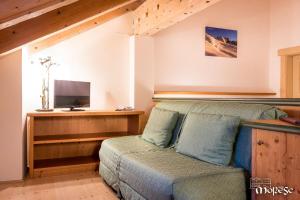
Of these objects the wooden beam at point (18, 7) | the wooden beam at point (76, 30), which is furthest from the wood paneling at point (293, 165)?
the wooden beam at point (76, 30)

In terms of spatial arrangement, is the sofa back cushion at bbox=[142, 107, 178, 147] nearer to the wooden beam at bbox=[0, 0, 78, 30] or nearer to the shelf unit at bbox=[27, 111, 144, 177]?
the shelf unit at bbox=[27, 111, 144, 177]

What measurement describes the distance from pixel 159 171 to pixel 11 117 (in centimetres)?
199

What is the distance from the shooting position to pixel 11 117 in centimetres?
299

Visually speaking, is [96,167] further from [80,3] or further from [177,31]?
[177,31]

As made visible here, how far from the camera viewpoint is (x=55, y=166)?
3244mm

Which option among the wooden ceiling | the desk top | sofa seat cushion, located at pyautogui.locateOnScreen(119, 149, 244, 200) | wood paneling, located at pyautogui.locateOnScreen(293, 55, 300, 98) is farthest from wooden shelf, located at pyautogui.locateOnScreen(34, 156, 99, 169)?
wood paneling, located at pyautogui.locateOnScreen(293, 55, 300, 98)

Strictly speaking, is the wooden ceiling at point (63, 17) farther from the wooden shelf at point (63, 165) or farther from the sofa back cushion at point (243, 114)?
the wooden shelf at point (63, 165)

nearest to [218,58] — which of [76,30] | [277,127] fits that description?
[76,30]

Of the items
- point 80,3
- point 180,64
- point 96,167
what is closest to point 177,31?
point 180,64

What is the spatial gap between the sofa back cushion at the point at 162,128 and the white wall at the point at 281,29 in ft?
9.57

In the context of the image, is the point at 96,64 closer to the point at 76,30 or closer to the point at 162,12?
the point at 76,30

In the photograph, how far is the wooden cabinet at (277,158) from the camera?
1.52 metres

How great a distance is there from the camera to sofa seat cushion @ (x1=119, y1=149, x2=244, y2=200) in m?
1.78

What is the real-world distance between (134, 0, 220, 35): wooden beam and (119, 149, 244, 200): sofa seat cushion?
147 cm
